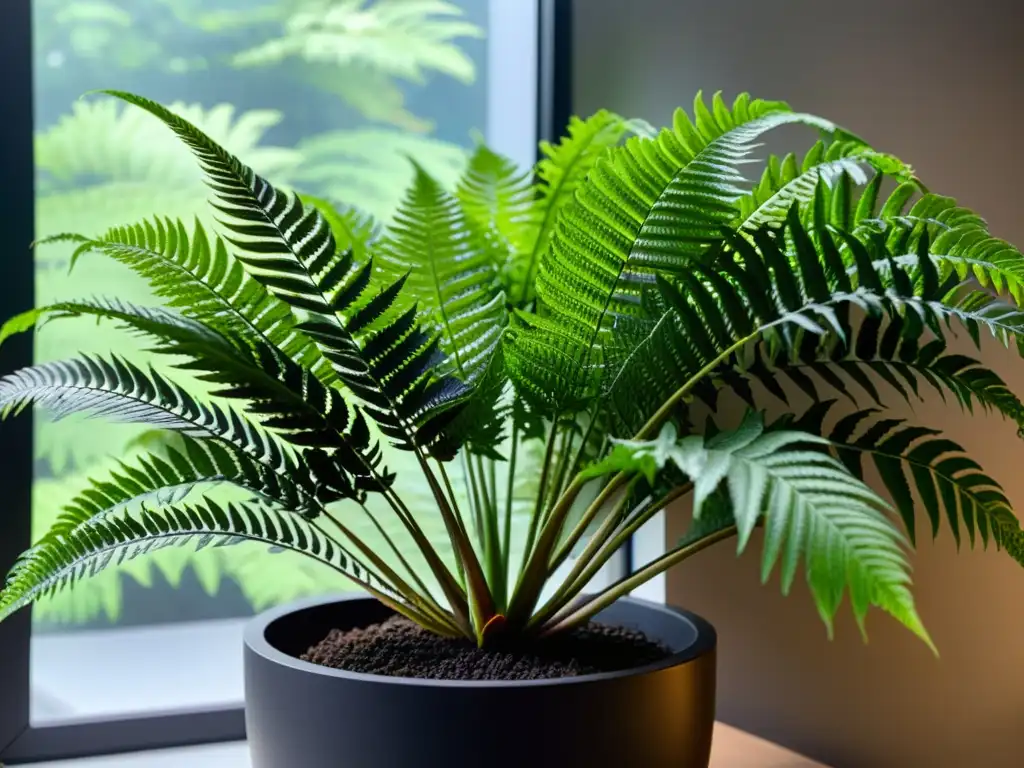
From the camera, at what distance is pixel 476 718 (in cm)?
76

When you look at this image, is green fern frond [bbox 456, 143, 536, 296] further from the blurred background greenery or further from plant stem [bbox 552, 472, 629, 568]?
plant stem [bbox 552, 472, 629, 568]

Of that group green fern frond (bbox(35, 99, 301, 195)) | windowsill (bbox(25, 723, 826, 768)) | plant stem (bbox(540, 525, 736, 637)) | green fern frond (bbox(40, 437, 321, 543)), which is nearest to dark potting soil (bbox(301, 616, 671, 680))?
plant stem (bbox(540, 525, 736, 637))

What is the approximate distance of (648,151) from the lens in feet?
2.77

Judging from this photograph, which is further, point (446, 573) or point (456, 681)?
point (446, 573)

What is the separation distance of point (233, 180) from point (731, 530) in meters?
0.50

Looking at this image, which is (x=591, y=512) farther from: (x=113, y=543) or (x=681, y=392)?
(x=113, y=543)

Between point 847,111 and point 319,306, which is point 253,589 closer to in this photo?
point 319,306

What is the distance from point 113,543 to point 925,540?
903 mm

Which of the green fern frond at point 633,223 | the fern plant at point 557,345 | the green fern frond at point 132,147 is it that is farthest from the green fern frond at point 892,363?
the green fern frond at point 132,147

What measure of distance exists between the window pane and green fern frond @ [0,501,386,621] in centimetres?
29

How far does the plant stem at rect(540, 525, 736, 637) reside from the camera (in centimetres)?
86

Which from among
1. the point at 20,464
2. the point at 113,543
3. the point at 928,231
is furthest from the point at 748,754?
the point at 20,464

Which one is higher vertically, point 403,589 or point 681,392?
point 681,392

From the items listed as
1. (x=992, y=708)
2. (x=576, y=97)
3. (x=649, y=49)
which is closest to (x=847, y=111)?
(x=649, y=49)
